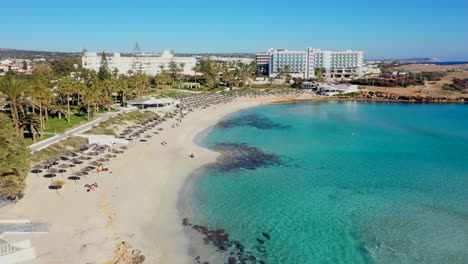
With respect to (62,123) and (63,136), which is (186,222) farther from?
(62,123)

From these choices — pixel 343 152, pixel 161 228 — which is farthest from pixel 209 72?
pixel 161 228

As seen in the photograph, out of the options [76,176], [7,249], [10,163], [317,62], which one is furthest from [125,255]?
[317,62]

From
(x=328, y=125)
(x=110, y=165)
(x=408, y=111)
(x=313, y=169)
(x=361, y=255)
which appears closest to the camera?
(x=361, y=255)

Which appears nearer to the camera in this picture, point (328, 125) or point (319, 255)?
point (319, 255)

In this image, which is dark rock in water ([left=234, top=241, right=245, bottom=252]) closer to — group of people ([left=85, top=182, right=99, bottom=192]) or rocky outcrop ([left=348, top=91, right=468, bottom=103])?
group of people ([left=85, top=182, right=99, bottom=192])

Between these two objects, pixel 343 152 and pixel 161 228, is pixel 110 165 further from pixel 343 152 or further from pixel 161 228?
pixel 343 152

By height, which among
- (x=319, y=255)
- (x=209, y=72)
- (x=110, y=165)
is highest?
(x=209, y=72)
